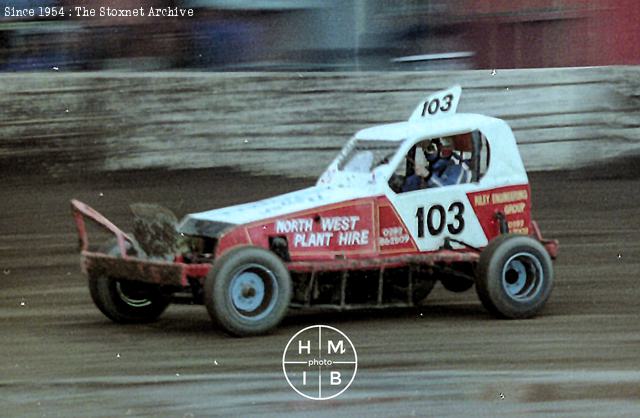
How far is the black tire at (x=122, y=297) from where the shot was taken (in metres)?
8.07

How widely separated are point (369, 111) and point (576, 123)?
6.35 feet

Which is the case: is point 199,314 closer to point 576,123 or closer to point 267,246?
point 267,246

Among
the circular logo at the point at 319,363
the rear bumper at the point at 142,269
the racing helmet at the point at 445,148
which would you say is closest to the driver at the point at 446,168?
the racing helmet at the point at 445,148

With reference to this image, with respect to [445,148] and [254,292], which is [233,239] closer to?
[254,292]

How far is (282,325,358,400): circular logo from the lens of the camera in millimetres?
6473

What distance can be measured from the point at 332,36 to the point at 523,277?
4716 mm

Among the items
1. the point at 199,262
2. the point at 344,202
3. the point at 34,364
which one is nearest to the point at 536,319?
the point at 344,202

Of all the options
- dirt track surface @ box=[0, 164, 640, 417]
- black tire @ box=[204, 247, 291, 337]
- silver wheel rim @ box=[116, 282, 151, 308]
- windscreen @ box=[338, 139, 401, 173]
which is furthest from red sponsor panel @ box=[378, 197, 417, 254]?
silver wheel rim @ box=[116, 282, 151, 308]

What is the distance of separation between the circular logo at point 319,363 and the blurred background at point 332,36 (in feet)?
16.6

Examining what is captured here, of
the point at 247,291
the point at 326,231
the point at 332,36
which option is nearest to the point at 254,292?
the point at 247,291

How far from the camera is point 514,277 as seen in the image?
8148mm

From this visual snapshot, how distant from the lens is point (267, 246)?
775cm

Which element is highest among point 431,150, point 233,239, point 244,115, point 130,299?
→ point 244,115

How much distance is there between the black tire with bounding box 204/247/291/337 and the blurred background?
4779 millimetres
